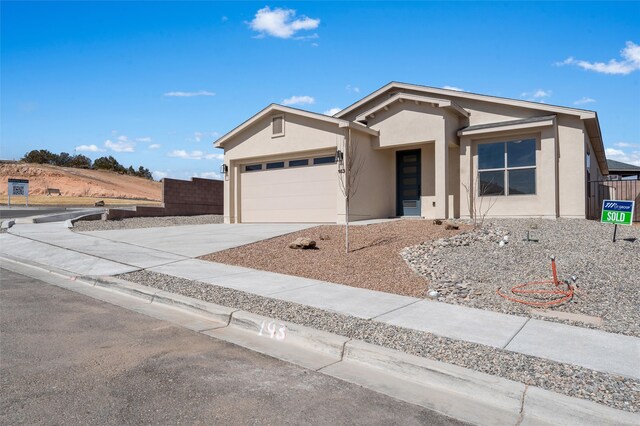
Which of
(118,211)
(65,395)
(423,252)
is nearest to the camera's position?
(65,395)

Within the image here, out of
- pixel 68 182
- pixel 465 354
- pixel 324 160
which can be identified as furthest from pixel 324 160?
pixel 68 182

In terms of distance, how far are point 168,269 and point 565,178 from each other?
12.9 meters

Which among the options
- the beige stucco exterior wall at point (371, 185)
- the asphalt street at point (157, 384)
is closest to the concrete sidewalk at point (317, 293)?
the asphalt street at point (157, 384)

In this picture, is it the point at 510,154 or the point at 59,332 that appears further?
the point at 510,154

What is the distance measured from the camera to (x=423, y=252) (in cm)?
1075

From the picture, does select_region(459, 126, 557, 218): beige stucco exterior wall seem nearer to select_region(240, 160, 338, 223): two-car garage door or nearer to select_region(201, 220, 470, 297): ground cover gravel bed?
select_region(201, 220, 470, 297): ground cover gravel bed

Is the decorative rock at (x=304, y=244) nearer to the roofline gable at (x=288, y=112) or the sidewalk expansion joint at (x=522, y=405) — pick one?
the roofline gable at (x=288, y=112)

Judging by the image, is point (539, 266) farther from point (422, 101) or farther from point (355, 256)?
point (422, 101)

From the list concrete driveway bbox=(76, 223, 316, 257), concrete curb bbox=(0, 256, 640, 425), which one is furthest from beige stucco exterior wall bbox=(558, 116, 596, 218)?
concrete curb bbox=(0, 256, 640, 425)

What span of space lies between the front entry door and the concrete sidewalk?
5597 mm

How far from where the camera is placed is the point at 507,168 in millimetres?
16250

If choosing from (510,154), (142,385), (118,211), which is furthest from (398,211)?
(142,385)

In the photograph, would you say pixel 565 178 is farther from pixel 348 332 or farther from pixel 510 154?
pixel 348 332

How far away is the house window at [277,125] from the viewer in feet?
62.3
